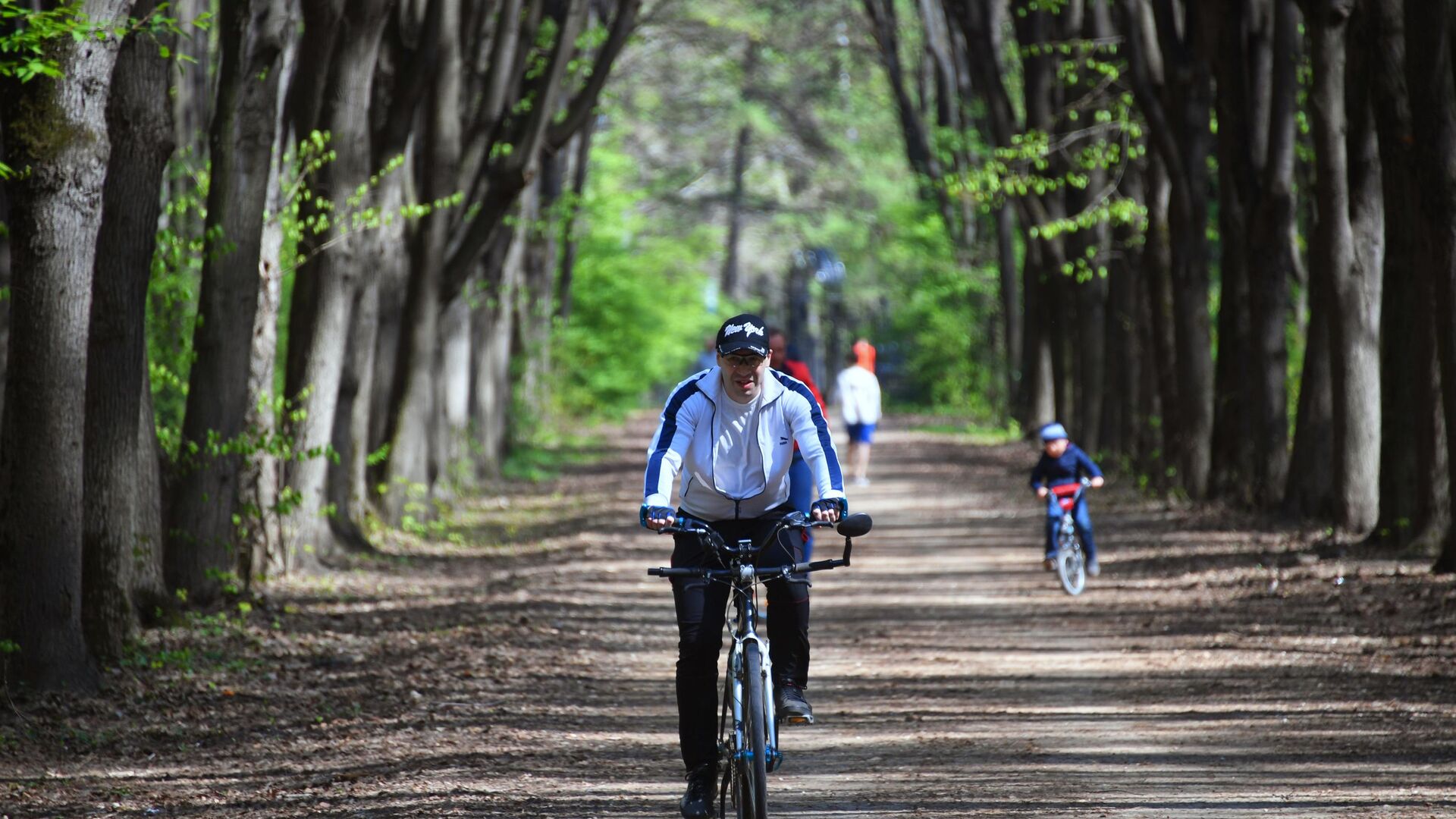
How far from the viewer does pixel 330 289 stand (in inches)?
588

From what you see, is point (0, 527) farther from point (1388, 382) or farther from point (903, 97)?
point (903, 97)

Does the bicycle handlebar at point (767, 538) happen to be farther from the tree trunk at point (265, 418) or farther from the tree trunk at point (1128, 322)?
the tree trunk at point (1128, 322)

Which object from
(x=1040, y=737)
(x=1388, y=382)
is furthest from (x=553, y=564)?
(x=1040, y=737)

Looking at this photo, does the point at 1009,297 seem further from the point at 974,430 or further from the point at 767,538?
the point at 767,538

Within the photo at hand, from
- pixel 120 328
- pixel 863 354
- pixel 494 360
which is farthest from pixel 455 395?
pixel 120 328

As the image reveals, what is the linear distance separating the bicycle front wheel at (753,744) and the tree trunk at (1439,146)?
865 centimetres

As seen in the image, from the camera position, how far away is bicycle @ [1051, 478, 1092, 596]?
48.2 ft

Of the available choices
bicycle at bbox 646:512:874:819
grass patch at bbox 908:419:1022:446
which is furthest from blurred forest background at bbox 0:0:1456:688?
bicycle at bbox 646:512:874:819

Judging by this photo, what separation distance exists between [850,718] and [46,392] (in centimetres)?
454

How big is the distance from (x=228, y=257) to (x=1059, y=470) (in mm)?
6961

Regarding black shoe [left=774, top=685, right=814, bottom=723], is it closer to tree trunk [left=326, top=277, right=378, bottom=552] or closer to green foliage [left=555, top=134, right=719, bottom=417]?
tree trunk [left=326, top=277, right=378, bottom=552]

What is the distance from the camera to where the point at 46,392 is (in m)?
9.36

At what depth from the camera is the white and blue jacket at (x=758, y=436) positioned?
6844 mm

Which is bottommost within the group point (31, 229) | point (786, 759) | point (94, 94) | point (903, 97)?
point (786, 759)
